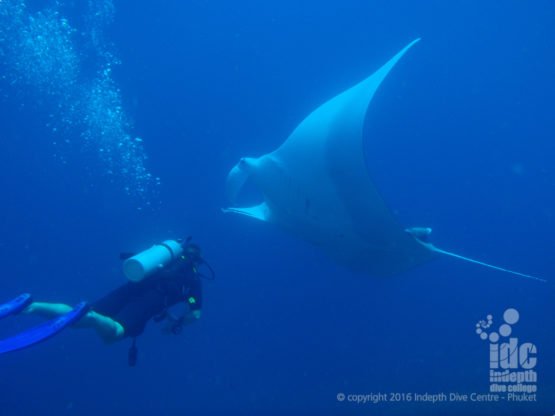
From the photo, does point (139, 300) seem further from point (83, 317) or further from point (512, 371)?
point (512, 371)

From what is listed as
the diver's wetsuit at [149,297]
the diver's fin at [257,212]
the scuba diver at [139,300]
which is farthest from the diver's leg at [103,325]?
the diver's fin at [257,212]

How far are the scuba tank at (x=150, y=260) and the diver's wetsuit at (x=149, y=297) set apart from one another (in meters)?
0.17

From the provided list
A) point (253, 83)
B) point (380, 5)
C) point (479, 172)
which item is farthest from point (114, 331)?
point (380, 5)

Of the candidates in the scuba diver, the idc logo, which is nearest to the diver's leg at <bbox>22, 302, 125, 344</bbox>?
the scuba diver

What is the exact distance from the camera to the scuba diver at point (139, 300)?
3.93 meters

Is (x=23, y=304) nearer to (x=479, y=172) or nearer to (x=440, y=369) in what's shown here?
(x=440, y=369)

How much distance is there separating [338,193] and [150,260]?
2.03 m

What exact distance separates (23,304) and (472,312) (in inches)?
552

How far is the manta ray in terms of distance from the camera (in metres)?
3.79

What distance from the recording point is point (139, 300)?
15.1 ft

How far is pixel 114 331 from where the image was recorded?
167 inches

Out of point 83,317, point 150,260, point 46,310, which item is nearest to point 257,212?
point 150,260

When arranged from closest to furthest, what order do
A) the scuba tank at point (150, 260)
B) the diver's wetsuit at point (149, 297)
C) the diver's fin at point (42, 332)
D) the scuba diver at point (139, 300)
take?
the diver's fin at point (42, 332), the scuba diver at point (139, 300), the scuba tank at point (150, 260), the diver's wetsuit at point (149, 297)

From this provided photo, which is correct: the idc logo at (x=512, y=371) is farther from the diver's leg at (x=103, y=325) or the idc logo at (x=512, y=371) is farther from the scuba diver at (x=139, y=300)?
the diver's leg at (x=103, y=325)
